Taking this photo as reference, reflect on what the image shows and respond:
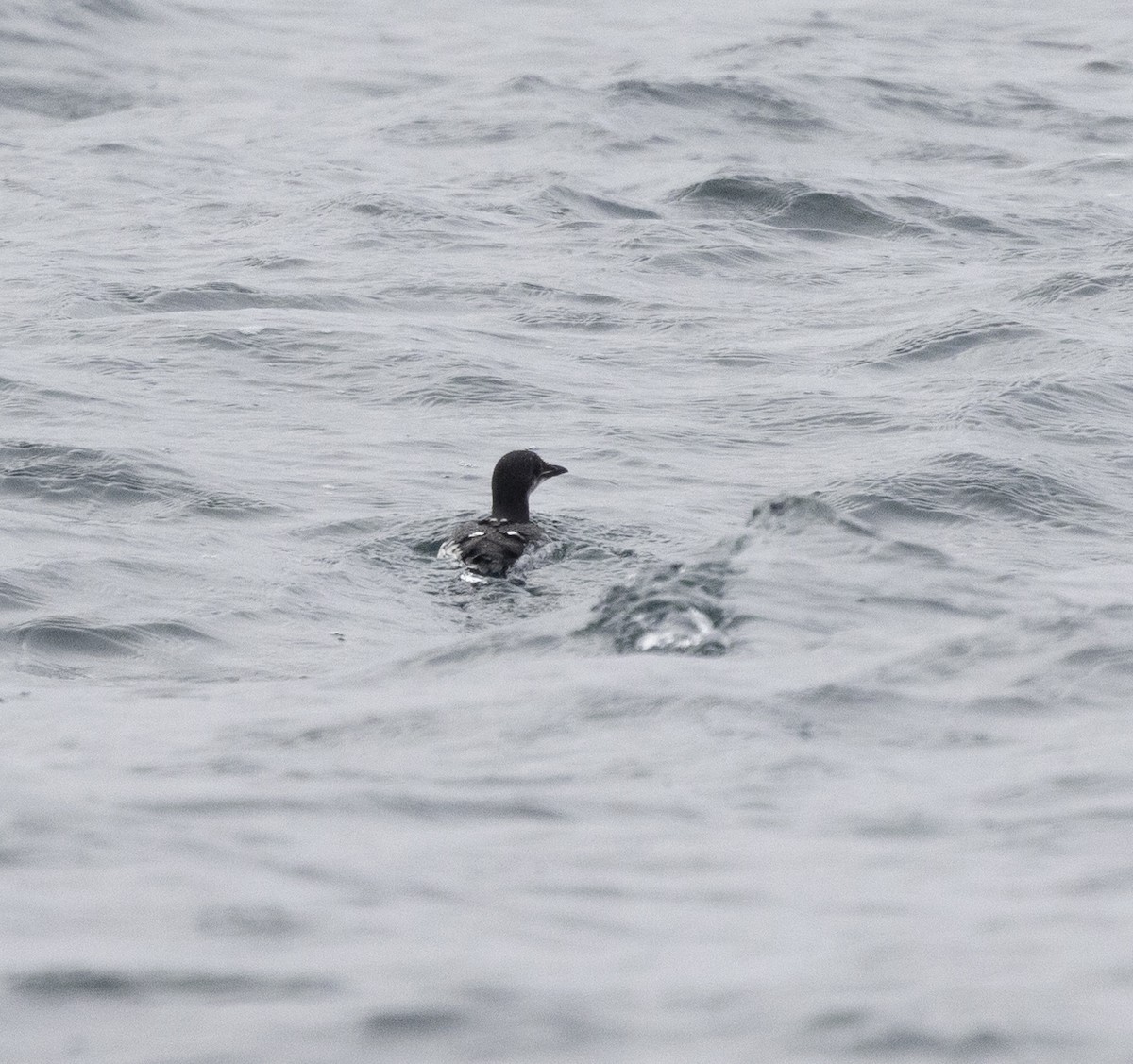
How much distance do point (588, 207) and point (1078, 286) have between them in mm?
4244

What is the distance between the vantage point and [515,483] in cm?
964

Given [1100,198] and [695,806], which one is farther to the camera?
[1100,198]

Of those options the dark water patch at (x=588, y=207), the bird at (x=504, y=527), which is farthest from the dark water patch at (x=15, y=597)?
the dark water patch at (x=588, y=207)

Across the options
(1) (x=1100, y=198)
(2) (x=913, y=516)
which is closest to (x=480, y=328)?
(2) (x=913, y=516)

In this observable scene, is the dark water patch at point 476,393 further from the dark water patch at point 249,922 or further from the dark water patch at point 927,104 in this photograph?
the dark water patch at point 927,104

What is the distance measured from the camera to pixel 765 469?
1076 cm

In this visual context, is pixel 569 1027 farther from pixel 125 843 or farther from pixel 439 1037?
pixel 125 843

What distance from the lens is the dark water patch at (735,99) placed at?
65.4ft

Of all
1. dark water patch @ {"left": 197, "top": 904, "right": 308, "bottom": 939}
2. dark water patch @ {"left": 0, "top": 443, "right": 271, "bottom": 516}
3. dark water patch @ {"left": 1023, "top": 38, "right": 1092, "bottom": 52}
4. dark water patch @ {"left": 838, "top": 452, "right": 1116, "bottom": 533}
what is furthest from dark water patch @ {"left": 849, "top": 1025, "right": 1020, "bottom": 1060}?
dark water patch @ {"left": 1023, "top": 38, "right": 1092, "bottom": 52}

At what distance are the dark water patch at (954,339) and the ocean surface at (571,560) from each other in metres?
0.03

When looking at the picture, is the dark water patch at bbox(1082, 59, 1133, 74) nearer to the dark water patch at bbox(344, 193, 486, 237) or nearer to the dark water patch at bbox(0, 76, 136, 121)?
the dark water patch at bbox(344, 193, 486, 237)

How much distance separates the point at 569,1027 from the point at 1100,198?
1469 cm

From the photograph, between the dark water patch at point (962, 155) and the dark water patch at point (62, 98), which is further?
the dark water patch at point (62, 98)

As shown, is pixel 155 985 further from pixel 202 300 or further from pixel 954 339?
pixel 202 300
